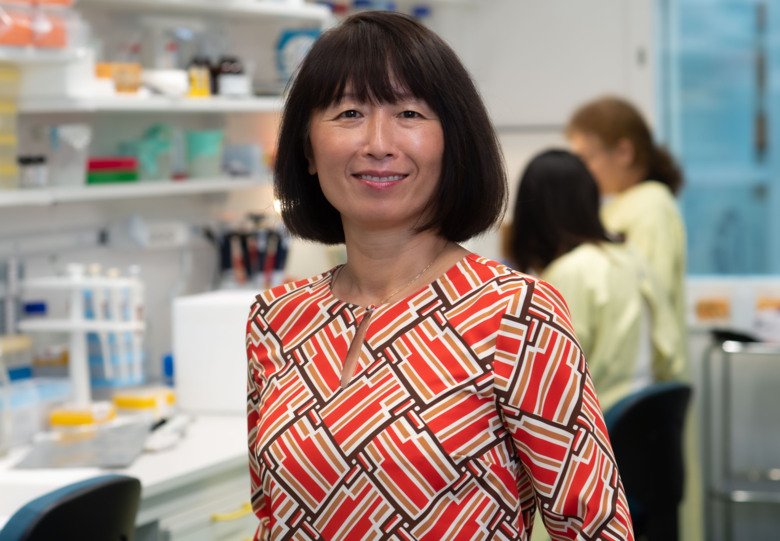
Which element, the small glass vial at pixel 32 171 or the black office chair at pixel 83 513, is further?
the small glass vial at pixel 32 171

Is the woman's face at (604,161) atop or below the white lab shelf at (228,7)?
below

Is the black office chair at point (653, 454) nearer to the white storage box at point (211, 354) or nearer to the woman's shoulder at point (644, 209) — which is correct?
the white storage box at point (211, 354)

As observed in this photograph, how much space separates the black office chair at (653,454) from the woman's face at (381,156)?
4.62 ft

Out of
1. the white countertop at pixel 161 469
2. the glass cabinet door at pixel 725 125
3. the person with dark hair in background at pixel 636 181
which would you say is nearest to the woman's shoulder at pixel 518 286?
the white countertop at pixel 161 469

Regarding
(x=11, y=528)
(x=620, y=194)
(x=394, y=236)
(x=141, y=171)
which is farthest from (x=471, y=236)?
(x=620, y=194)

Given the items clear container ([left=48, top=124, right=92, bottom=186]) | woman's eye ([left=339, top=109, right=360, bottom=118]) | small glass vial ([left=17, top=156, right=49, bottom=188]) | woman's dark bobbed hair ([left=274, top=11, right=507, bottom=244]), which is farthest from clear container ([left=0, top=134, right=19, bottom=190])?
woman's eye ([left=339, top=109, right=360, bottom=118])

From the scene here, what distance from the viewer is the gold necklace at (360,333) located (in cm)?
134

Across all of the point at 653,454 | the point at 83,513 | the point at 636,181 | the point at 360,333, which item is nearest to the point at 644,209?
the point at 636,181

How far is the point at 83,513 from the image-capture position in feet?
6.08

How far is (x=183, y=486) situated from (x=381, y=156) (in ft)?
4.16

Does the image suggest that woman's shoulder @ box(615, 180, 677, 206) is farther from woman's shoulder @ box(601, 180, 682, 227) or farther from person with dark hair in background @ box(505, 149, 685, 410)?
person with dark hair in background @ box(505, 149, 685, 410)

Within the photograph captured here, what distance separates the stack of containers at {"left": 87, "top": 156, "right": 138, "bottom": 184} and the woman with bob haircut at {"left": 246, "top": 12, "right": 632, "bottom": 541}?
1.67 m

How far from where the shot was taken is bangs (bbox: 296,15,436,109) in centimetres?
133

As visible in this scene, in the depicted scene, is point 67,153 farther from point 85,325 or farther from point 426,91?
point 426,91
